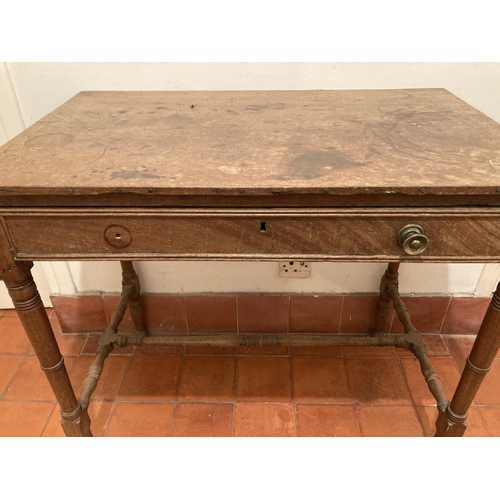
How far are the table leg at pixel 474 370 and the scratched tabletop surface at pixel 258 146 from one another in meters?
0.38

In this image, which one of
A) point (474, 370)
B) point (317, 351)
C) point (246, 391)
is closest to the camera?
point (474, 370)

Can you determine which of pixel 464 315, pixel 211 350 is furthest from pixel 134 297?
pixel 464 315

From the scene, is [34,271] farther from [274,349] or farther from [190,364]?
[274,349]

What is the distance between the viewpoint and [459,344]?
67.2 inches

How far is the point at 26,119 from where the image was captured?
1.39m

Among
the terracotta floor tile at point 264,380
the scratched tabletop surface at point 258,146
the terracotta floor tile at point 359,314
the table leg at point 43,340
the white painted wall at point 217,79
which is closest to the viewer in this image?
→ the scratched tabletop surface at point 258,146

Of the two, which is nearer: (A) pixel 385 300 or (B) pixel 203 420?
(B) pixel 203 420

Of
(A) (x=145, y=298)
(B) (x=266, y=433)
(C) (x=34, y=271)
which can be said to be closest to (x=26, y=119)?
(C) (x=34, y=271)

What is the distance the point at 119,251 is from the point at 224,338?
28.1 inches

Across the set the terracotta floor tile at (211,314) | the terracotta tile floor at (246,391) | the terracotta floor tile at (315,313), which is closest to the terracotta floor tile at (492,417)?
the terracotta tile floor at (246,391)

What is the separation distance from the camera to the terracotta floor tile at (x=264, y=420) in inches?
55.1

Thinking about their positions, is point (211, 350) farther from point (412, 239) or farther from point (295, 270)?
point (412, 239)

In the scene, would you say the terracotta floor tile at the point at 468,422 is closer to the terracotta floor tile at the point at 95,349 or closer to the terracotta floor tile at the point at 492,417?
the terracotta floor tile at the point at 492,417

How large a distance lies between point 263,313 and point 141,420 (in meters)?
0.59
